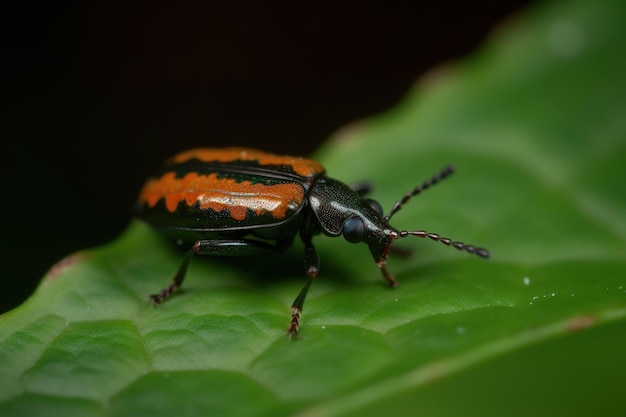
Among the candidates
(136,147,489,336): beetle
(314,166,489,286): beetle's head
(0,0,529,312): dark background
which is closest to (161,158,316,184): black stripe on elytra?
(136,147,489,336): beetle

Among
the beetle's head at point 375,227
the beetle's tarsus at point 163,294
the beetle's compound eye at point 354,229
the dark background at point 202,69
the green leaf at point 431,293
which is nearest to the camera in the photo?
the green leaf at point 431,293

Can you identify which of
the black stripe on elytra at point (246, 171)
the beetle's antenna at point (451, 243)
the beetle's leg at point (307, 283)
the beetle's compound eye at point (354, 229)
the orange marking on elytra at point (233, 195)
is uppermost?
the black stripe on elytra at point (246, 171)

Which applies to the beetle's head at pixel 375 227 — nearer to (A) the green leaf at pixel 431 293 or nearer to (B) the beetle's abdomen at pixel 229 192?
(A) the green leaf at pixel 431 293

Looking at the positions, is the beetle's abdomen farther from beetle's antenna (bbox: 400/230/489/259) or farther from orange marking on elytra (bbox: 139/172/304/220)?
beetle's antenna (bbox: 400/230/489/259)

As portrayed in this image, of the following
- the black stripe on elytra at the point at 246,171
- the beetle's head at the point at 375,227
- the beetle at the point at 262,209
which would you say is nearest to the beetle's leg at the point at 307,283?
the beetle at the point at 262,209

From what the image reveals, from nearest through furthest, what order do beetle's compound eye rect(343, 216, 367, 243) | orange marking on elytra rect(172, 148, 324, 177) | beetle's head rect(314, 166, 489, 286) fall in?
beetle's head rect(314, 166, 489, 286) < beetle's compound eye rect(343, 216, 367, 243) < orange marking on elytra rect(172, 148, 324, 177)

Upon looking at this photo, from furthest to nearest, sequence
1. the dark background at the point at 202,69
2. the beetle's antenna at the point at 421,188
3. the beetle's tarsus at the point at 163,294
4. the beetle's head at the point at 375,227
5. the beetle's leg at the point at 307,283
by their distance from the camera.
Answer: the dark background at the point at 202,69 < the beetle's antenna at the point at 421,188 < the beetle's head at the point at 375,227 < the beetle's tarsus at the point at 163,294 < the beetle's leg at the point at 307,283

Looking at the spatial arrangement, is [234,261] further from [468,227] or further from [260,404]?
[260,404]
